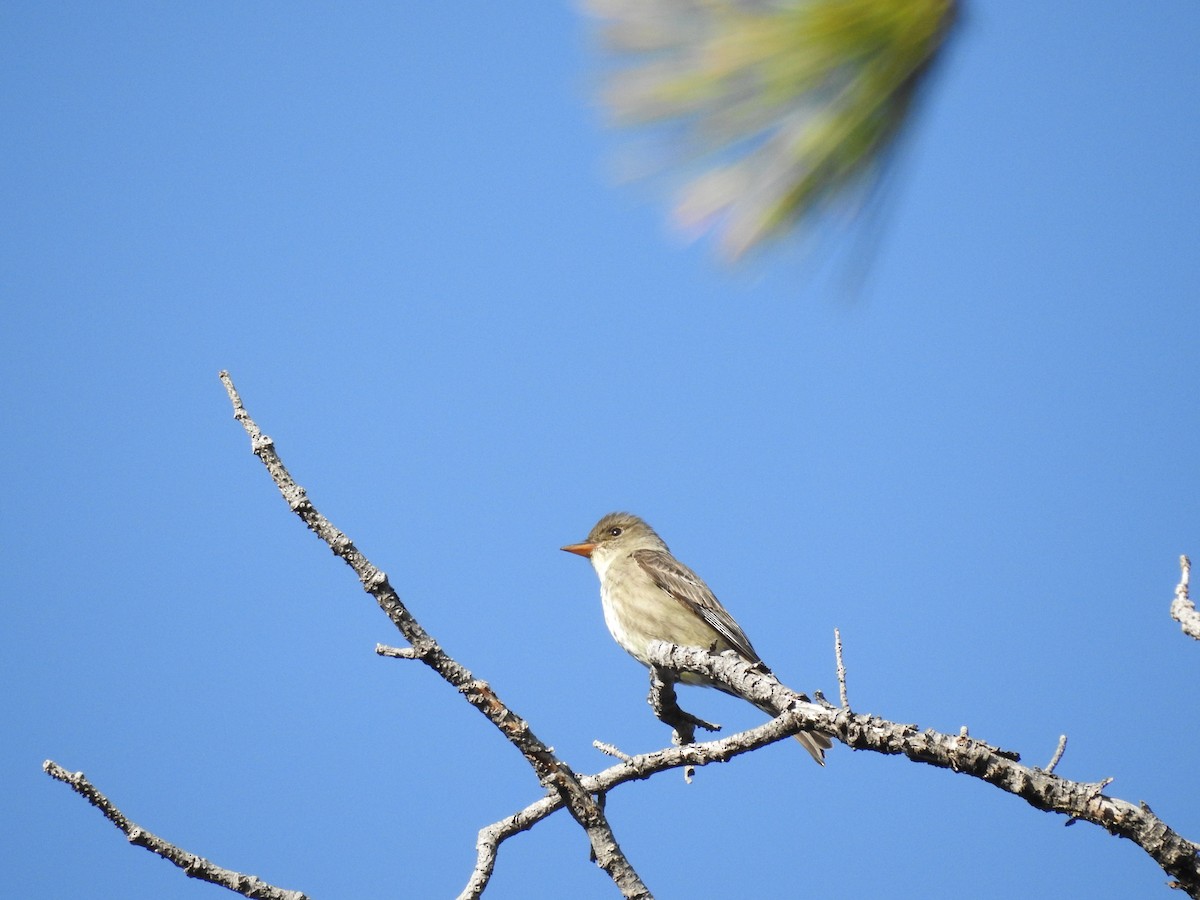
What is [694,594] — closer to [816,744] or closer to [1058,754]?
[816,744]

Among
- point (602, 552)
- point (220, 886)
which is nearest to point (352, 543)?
point (220, 886)

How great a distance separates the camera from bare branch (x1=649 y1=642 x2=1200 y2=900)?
266 centimetres

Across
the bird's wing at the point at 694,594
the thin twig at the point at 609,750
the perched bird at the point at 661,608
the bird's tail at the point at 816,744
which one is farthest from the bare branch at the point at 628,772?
the bird's wing at the point at 694,594

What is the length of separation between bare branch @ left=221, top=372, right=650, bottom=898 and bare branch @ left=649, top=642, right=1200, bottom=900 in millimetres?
694

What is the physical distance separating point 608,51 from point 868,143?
0.81 metres

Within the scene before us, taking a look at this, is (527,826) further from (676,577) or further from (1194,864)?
(676,577)

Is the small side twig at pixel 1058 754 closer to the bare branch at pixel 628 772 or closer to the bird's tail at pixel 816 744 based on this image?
the bare branch at pixel 628 772

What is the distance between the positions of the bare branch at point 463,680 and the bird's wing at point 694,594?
469 cm

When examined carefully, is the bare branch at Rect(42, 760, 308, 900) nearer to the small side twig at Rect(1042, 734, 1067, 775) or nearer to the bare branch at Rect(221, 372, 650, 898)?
the bare branch at Rect(221, 372, 650, 898)

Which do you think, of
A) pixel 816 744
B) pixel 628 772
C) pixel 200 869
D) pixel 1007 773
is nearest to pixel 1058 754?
pixel 1007 773

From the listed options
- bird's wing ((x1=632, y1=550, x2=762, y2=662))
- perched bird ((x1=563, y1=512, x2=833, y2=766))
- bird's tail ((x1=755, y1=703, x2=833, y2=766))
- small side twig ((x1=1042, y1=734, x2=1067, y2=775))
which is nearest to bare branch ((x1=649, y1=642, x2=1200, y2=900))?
small side twig ((x1=1042, y1=734, x2=1067, y2=775))

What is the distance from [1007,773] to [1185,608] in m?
0.63

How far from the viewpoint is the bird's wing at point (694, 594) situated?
8.12 metres

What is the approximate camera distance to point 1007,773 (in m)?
2.98
